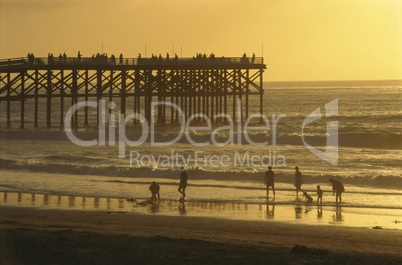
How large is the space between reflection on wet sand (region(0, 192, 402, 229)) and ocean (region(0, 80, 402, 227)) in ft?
2.60

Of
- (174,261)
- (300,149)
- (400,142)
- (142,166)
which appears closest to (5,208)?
(174,261)

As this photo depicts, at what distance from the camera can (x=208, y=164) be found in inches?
1508

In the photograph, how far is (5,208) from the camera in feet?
76.0

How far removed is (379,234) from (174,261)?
644cm

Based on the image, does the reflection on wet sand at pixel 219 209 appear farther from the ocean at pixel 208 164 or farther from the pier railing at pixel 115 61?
the pier railing at pixel 115 61

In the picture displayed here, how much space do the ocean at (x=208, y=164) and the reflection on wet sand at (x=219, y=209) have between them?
79 cm

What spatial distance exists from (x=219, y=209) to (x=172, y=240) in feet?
23.6

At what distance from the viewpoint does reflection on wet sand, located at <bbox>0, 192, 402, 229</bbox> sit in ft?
72.2

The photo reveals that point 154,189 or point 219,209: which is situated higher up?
point 154,189

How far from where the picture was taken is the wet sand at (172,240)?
14.9 m

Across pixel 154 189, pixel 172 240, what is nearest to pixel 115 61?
pixel 154 189

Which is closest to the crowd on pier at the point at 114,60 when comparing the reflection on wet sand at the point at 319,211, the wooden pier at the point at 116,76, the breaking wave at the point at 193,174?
the wooden pier at the point at 116,76

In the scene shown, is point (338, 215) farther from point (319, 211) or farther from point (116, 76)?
point (116, 76)

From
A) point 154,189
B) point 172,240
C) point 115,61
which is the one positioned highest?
point 115,61
